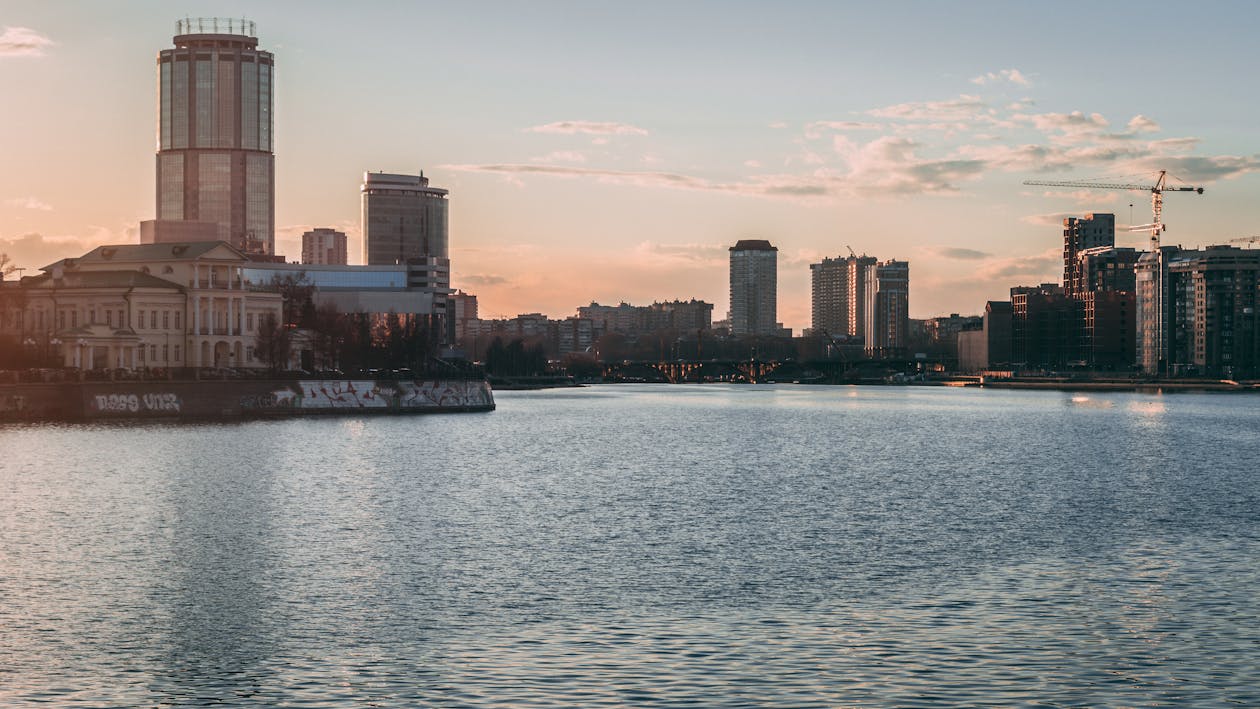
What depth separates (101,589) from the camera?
36344 mm

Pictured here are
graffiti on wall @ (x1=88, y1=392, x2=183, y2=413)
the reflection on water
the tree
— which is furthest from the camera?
the tree

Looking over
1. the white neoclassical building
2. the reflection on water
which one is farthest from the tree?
the reflection on water

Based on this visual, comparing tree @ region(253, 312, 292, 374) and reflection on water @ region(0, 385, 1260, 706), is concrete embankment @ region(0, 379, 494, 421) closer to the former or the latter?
tree @ region(253, 312, 292, 374)

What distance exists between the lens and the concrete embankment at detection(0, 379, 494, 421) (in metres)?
114

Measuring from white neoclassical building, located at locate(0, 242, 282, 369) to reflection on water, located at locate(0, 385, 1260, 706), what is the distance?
69582 mm

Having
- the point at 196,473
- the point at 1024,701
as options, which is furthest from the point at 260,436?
the point at 1024,701

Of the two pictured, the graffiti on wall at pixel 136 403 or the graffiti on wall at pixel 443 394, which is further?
the graffiti on wall at pixel 443 394

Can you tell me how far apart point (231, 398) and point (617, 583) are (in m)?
98.2

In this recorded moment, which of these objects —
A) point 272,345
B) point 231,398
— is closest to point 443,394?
point 272,345

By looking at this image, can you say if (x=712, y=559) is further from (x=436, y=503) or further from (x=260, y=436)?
(x=260, y=436)

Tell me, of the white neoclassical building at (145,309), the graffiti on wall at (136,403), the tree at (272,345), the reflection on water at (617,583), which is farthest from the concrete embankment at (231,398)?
the reflection on water at (617,583)

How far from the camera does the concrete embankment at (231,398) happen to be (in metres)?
114

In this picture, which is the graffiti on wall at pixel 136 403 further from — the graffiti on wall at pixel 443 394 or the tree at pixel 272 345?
the tree at pixel 272 345

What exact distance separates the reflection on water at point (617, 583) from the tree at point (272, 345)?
7834 centimetres
